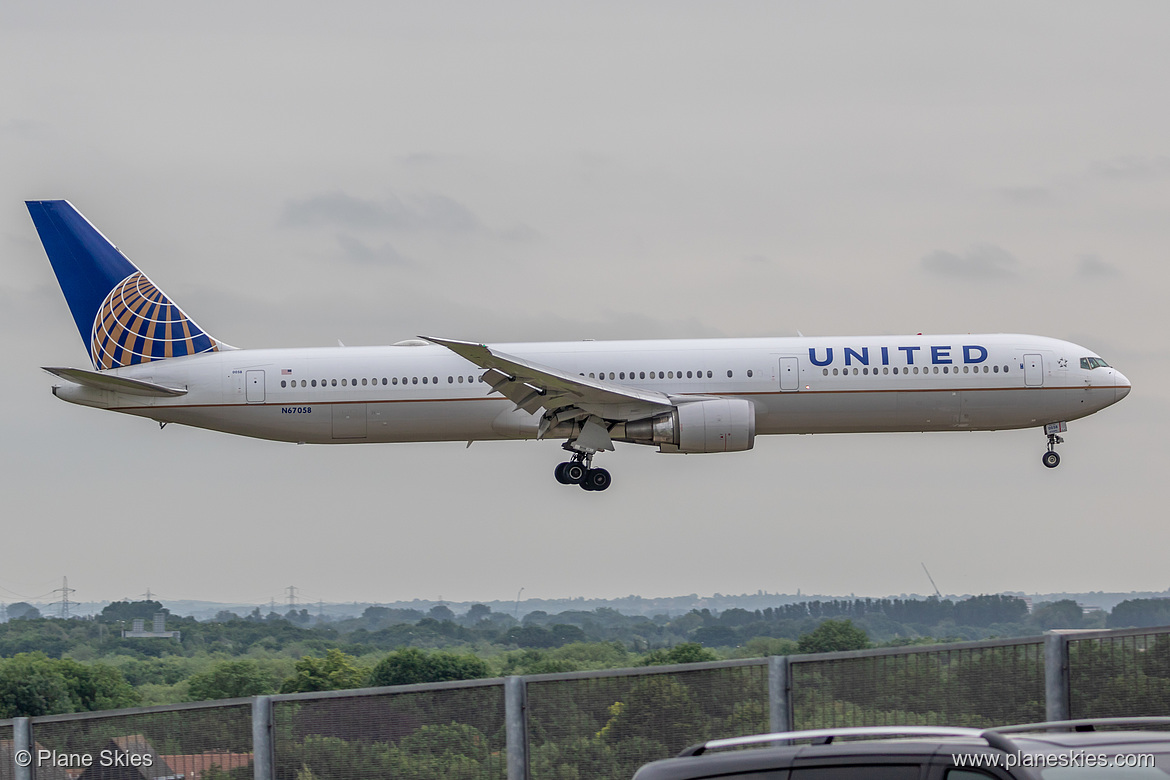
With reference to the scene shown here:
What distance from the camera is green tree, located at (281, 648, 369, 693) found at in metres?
25.5

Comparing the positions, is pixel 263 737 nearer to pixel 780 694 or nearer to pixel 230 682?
pixel 780 694

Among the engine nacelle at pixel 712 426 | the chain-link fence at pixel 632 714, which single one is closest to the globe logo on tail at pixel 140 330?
the engine nacelle at pixel 712 426

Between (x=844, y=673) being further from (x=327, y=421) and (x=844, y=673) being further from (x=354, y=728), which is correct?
(x=327, y=421)

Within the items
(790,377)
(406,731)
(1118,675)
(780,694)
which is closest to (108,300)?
(790,377)

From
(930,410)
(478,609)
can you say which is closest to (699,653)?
(930,410)

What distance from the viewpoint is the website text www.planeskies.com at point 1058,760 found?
19.7 ft

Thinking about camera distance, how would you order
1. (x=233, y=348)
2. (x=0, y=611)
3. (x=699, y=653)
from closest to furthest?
(x=699, y=653), (x=233, y=348), (x=0, y=611)

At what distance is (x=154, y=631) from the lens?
40.6m

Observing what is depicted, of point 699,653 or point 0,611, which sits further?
point 0,611

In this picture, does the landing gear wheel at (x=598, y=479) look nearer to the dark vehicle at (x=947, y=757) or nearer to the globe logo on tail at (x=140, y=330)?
the globe logo on tail at (x=140, y=330)

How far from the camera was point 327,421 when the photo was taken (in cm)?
3572

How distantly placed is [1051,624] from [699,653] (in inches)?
609

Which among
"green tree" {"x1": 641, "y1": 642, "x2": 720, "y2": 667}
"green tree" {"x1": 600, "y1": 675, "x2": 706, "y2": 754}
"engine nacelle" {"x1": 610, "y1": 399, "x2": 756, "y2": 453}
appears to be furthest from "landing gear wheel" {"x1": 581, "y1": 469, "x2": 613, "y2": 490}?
"green tree" {"x1": 600, "y1": 675, "x2": 706, "y2": 754}

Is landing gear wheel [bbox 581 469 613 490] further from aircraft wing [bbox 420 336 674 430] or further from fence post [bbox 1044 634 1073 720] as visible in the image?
fence post [bbox 1044 634 1073 720]
